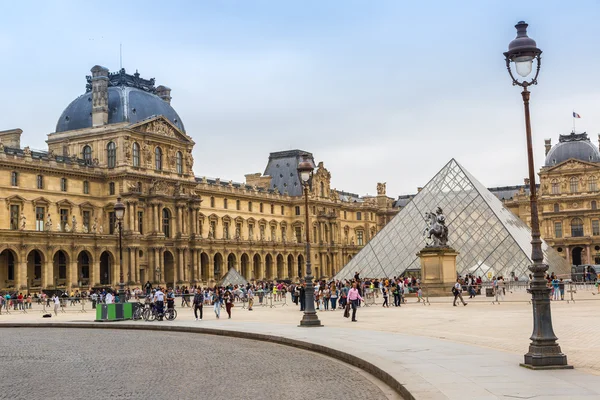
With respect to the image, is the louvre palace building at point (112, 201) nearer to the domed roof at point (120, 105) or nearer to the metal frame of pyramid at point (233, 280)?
the domed roof at point (120, 105)

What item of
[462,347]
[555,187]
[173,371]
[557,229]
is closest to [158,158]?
[555,187]

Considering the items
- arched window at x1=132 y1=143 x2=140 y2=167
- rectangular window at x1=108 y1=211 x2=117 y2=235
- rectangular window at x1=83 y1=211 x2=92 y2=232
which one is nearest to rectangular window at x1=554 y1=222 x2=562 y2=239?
arched window at x1=132 y1=143 x2=140 y2=167

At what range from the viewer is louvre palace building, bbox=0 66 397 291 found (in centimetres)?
5750

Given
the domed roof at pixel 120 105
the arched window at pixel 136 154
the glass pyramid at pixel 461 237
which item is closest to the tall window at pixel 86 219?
the arched window at pixel 136 154

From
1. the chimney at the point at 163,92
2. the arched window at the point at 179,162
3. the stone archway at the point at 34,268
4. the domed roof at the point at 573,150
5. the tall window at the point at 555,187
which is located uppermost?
the chimney at the point at 163,92

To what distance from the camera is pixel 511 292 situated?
148ft

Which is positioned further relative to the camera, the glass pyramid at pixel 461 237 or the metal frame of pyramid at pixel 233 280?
the metal frame of pyramid at pixel 233 280

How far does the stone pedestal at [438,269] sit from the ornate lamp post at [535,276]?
2738cm

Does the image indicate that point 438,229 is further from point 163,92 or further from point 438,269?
point 163,92

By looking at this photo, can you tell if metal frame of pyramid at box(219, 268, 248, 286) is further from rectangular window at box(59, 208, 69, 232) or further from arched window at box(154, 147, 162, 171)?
rectangular window at box(59, 208, 69, 232)

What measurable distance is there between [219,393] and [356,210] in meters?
95.3

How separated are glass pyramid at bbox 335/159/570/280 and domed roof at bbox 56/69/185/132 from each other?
2348cm

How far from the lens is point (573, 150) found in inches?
4011

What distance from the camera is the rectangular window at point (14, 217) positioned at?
187 feet
